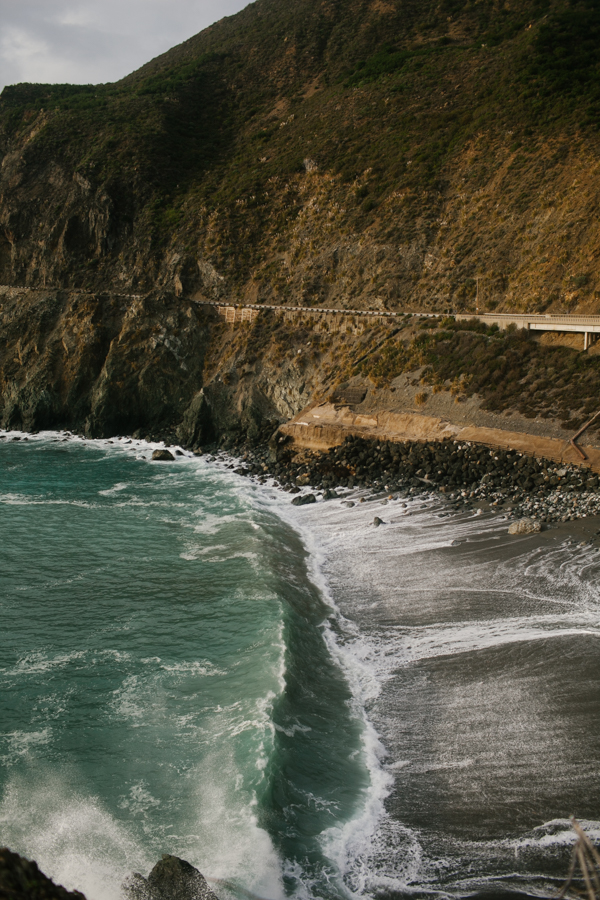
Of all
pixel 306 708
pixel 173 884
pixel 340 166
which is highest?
pixel 340 166

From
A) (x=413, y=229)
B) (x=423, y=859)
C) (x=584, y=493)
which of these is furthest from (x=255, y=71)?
(x=423, y=859)

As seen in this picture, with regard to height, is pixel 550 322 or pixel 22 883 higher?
pixel 550 322

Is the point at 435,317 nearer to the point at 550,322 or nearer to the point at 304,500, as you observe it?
the point at 550,322

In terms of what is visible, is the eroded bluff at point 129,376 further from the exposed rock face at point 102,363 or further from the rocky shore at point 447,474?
the rocky shore at point 447,474

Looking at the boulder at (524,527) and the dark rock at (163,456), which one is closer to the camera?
the boulder at (524,527)

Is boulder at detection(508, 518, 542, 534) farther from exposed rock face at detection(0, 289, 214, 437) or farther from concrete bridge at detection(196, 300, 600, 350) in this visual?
exposed rock face at detection(0, 289, 214, 437)

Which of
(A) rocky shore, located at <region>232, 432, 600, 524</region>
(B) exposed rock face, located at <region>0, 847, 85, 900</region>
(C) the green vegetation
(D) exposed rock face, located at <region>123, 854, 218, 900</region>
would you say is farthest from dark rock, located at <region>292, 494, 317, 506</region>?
(B) exposed rock face, located at <region>0, 847, 85, 900</region>

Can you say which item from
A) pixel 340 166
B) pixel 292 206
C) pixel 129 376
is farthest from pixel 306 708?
pixel 340 166

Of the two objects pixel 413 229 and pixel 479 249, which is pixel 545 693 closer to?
pixel 479 249

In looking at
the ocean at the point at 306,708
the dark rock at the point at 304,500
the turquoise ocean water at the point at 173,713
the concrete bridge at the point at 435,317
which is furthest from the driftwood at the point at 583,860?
the concrete bridge at the point at 435,317
